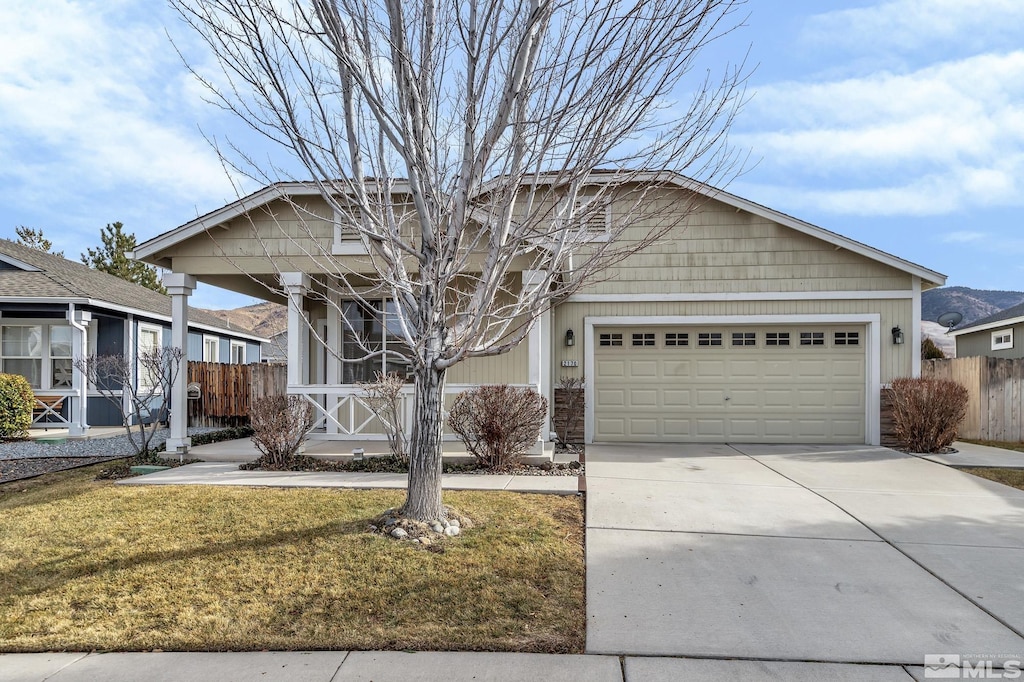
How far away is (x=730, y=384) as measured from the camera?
10758 mm

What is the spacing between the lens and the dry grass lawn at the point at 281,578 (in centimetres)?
333

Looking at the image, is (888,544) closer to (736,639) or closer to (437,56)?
(736,639)

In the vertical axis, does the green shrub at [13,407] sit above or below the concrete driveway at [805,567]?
above

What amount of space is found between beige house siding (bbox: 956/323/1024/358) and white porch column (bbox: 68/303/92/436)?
2370 cm

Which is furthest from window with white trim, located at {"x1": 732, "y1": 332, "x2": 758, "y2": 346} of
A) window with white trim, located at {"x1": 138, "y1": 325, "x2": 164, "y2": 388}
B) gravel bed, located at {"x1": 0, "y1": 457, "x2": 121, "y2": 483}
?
window with white trim, located at {"x1": 138, "y1": 325, "x2": 164, "y2": 388}

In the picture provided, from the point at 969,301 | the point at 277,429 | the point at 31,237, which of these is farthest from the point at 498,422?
the point at 969,301

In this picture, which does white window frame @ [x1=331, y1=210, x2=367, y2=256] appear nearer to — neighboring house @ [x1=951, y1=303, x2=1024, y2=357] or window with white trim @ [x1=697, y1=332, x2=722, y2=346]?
window with white trim @ [x1=697, y1=332, x2=722, y2=346]

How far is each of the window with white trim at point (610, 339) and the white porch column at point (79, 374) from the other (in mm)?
11032

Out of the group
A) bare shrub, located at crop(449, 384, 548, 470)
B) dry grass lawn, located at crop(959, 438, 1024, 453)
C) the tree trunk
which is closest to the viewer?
the tree trunk

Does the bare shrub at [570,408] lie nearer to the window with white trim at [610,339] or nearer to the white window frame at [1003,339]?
the window with white trim at [610,339]

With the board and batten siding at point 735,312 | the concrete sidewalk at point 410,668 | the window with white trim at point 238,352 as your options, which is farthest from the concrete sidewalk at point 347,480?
the window with white trim at point 238,352

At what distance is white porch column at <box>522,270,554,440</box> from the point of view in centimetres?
770

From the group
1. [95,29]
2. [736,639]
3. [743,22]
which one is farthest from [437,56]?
[736,639]

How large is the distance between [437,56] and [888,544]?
212 inches
